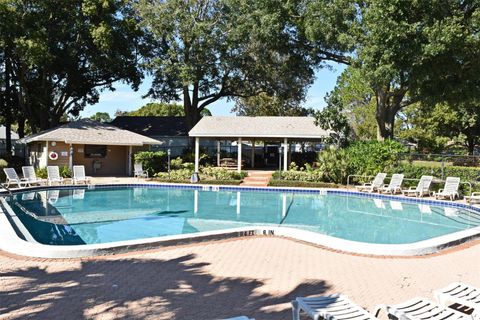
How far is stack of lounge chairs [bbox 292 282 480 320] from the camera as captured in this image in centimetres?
453

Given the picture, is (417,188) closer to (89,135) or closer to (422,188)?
(422,188)

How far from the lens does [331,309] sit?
4668 mm

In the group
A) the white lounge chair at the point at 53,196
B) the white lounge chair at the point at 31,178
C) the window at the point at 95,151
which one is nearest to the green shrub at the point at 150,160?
the window at the point at 95,151

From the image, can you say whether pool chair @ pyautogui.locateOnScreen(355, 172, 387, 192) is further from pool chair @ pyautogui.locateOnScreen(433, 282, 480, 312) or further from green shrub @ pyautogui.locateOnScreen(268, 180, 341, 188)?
pool chair @ pyautogui.locateOnScreen(433, 282, 480, 312)

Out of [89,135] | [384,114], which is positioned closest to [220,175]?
[89,135]

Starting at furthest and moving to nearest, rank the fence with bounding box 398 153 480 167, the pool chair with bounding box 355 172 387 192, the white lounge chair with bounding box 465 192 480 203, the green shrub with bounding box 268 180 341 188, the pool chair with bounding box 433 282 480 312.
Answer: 1. the green shrub with bounding box 268 180 341 188
2. the fence with bounding box 398 153 480 167
3. the pool chair with bounding box 355 172 387 192
4. the white lounge chair with bounding box 465 192 480 203
5. the pool chair with bounding box 433 282 480 312

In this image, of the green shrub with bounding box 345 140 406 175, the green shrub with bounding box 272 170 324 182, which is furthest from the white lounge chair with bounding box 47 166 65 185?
the green shrub with bounding box 345 140 406 175

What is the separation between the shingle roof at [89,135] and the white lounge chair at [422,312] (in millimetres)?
24813

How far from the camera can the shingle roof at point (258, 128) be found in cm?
2817

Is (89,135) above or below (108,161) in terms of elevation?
above

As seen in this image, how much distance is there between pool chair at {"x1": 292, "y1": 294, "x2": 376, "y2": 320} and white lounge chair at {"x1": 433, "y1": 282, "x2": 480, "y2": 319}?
3.81 ft

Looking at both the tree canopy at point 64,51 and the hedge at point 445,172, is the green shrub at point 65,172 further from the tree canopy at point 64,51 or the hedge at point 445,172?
the hedge at point 445,172

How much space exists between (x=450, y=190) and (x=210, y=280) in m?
15.4

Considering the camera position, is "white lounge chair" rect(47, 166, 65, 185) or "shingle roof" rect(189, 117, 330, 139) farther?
"shingle roof" rect(189, 117, 330, 139)
